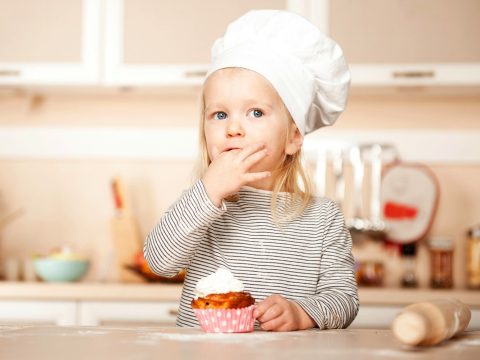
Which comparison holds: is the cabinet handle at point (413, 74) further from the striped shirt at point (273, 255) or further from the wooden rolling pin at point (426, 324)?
the wooden rolling pin at point (426, 324)

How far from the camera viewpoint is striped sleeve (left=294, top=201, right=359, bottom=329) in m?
1.18

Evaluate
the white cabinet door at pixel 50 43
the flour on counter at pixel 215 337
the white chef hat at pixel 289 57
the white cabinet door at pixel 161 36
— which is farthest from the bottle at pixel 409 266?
the flour on counter at pixel 215 337

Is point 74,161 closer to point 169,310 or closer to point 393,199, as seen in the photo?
point 169,310

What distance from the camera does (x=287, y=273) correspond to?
1333 mm

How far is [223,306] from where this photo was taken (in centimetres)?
101

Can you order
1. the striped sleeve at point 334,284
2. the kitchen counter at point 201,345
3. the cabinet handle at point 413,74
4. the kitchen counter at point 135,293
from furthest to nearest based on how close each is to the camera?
the cabinet handle at point 413,74 < the kitchen counter at point 135,293 < the striped sleeve at point 334,284 < the kitchen counter at point 201,345

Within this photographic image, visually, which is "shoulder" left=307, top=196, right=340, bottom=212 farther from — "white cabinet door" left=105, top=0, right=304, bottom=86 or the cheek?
"white cabinet door" left=105, top=0, right=304, bottom=86

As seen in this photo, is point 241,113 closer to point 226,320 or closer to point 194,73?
point 226,320

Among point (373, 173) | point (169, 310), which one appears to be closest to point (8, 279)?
point (169, 310)

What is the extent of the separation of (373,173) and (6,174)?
1337mm

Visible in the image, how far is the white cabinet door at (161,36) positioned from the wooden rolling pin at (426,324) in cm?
181

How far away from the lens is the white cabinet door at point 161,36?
2600mm

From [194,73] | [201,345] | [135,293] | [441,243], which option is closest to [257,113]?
[201,345]

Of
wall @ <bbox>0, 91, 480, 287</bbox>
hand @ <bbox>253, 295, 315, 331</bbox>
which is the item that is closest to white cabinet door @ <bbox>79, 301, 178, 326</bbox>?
wall @ <bbox>0, 91, 480, 287</bbox>
